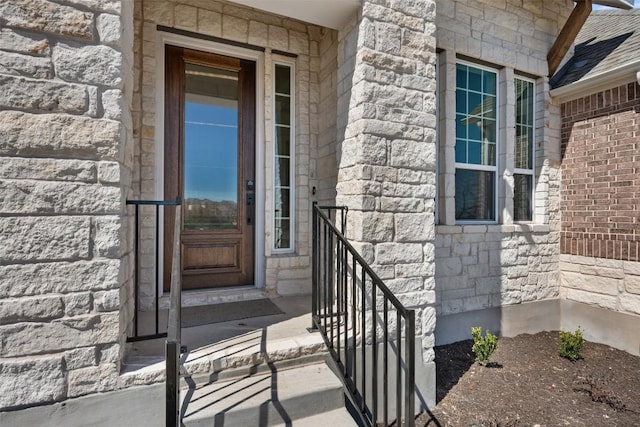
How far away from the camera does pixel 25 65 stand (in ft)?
4.98

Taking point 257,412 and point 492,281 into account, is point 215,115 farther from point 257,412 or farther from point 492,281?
point 492,281

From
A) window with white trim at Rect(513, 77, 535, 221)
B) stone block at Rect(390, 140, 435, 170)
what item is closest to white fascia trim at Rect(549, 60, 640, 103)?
window with white trim at Rect(513, 77, 535, 221)

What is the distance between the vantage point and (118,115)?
5.49 ft

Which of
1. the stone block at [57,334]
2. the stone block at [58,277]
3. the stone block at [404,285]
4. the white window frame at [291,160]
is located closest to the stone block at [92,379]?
the stone block at [57,334]

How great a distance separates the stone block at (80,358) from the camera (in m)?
1.57

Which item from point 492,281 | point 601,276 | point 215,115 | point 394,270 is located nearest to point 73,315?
point 394,270

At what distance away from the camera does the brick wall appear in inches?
140

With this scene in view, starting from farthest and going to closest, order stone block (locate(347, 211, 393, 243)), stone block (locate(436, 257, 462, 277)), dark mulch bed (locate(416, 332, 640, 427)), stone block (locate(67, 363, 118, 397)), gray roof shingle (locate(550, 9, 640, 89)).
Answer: gray roof shingle (locate(550, 9, 640, 89)) < stone block (locate(436, 257, 462, 277)) < dark mulch bed (locate(416, 332, 640, 427)) < stone block (locate(347, 211, 393, 243)) < stone block (locate(67, 363, 118, 397))

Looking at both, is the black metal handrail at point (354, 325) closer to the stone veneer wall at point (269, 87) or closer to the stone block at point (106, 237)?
the stone veneer wall at point (269, 87)

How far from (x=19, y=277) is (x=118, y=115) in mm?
890

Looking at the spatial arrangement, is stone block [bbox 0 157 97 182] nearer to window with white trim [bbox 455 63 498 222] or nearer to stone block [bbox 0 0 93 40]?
stone block [bbox 0 0 93 40]

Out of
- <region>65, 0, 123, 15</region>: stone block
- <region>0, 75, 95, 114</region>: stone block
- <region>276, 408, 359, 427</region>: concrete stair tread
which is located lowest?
<region>276, 408, 359, 427</region>: concrete stair tread

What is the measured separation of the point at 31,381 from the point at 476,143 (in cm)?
428

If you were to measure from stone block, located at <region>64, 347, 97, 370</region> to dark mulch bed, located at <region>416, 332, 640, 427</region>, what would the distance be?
2222mm
